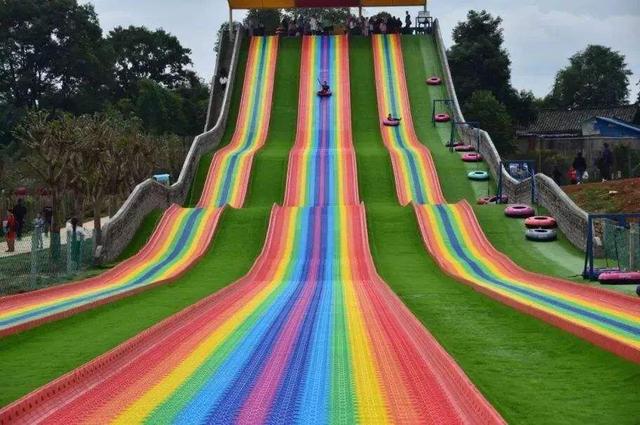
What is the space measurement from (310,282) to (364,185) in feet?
48.0

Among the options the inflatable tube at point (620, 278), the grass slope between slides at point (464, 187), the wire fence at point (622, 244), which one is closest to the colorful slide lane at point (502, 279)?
the grass slope between slides at point (464, 187)

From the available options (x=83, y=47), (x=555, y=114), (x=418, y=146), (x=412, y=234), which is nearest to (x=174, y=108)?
(x=83, y=47)

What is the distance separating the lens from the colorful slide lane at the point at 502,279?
502 inches

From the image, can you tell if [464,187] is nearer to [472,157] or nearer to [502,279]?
[472,157]

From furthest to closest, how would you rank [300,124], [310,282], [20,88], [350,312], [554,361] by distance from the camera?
[20,88] → [300,124] → [310,282] → [350,312] → [554,361]

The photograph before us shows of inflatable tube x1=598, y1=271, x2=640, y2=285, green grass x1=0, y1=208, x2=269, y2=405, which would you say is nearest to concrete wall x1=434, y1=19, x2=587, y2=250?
inflatable tube x1=598, y1=271, x2=640, y2=285

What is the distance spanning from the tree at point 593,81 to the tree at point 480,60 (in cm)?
4259

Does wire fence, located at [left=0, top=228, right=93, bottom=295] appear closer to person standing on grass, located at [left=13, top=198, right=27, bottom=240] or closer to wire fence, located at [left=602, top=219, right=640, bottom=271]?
person standing on grass, located at [left=13, top=198, right=27, bottom=240]

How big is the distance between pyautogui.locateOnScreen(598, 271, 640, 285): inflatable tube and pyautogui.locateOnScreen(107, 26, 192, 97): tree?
85594 mm

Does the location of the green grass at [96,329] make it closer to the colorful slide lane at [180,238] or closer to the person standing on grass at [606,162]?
the colorful slide lane at [180,238]

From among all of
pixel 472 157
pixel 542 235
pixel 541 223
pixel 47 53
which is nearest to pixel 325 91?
pixel 472 157

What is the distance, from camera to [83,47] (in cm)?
8875

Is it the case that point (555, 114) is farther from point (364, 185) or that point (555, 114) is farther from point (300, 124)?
point (364, 185)

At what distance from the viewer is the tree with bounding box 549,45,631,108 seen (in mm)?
114125
